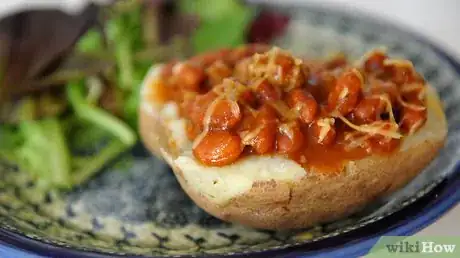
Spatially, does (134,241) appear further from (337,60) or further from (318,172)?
(337,60)

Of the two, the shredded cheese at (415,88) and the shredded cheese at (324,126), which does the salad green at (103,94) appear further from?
the shredded cheese at (415,88)

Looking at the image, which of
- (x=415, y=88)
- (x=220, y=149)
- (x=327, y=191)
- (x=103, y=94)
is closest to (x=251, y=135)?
(x=220, y=149)

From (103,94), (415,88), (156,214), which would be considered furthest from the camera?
(103,94)

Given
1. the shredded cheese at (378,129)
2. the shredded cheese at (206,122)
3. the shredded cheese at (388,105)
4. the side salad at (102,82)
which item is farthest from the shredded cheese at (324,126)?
the side salad at (102,82)

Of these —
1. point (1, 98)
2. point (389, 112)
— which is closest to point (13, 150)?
point (1, 98)

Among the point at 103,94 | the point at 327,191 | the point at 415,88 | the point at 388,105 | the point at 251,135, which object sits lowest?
the point at 327,191

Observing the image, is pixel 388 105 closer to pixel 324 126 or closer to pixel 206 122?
pixel 324 126

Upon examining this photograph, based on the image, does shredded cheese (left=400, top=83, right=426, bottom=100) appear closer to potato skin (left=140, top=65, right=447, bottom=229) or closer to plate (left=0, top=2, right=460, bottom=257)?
potato skin (left=140, top=65, right=447, bottom=229)
